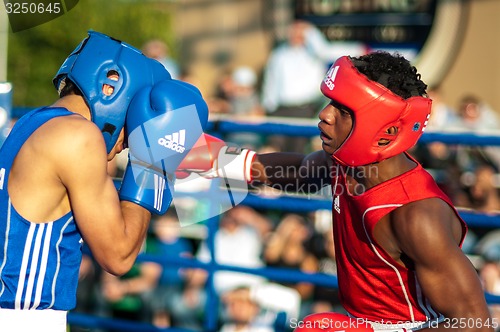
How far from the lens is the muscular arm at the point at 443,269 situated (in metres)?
2.58

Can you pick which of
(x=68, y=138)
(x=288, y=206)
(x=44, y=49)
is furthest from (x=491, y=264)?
(x=44, y=49)

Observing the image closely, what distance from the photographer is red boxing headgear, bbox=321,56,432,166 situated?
2805 mm

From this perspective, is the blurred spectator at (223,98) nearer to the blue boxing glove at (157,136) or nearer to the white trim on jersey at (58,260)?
the blue boxing glove at (157,136)

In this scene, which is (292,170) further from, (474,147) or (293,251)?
(474,147)

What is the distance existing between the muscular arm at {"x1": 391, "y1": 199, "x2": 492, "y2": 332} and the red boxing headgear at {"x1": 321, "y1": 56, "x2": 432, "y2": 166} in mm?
288

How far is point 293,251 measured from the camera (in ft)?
19.0

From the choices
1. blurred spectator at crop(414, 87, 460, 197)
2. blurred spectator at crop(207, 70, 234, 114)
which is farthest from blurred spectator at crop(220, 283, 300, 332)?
blurred spectator at crop(207, 70, 234, 114)

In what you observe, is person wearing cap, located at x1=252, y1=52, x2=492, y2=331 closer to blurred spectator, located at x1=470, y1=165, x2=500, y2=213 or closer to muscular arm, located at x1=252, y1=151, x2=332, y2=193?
muscular arm, located at x1=252, y1=151, x2=332, y2=193

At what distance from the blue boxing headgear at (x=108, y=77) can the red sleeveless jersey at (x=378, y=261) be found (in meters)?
0.90

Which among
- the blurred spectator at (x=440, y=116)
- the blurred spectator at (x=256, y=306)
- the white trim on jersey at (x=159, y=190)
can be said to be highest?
the white trim on jersey at (x=159, y=190)

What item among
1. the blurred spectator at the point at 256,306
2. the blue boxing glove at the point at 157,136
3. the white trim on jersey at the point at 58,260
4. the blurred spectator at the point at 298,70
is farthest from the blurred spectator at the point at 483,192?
the white trim on jersey at the point at 58,260

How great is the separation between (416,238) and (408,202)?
0.17m

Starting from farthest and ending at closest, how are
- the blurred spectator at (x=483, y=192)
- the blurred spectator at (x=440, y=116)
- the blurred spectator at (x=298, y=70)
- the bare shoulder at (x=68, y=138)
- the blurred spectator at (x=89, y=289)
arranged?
the blurred spectator at (x=298, y=70) → the blurred spectator at (x=440, y=116) → the blurred spectator at (x=89, y=289) → the blurred spectator at (x=483, y=192) → the bare shoulder at (x=68, y=138)

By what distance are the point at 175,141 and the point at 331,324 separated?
33.0 inches
